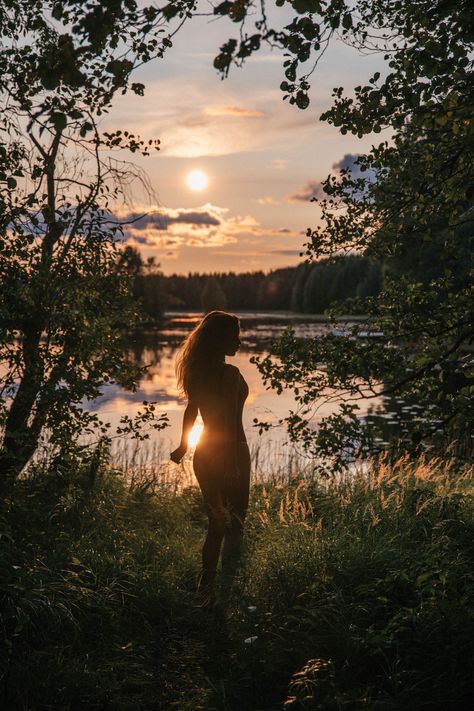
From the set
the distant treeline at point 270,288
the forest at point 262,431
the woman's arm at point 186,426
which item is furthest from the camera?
the distant treeline at point 270,288

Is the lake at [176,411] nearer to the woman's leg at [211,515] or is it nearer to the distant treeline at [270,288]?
the woman's leg at [211,515]

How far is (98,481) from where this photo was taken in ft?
30.5

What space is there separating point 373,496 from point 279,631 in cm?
369

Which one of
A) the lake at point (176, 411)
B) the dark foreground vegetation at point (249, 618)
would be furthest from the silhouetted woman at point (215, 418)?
the lake at point (176, 411)

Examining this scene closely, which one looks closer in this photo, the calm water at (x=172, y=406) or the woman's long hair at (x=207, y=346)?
the woman's long hair at (x=207, y=346)

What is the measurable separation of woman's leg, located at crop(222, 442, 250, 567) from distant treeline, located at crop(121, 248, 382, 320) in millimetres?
50619

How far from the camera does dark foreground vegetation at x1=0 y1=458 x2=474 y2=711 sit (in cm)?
427

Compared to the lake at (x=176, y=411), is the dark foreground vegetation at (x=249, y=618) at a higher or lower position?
higher

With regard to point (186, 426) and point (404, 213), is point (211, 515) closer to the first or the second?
point (186, 426)

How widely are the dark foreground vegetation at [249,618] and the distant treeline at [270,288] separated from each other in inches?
1988

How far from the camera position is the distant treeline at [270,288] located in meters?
87.4

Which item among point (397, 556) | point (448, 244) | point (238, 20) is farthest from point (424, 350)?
point (238, 20)

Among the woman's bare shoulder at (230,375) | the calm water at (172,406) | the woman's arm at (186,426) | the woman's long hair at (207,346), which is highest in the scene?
the woman's long hair at (207,346)

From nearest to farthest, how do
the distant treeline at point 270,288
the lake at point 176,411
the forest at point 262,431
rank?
the forest at point 262,431
the lake at point 176,411
the distant treeline at point 270,288
